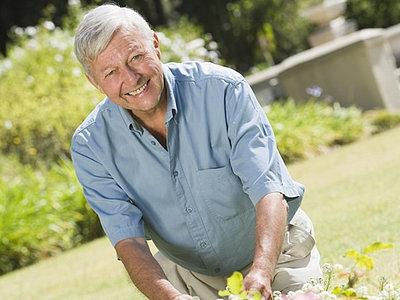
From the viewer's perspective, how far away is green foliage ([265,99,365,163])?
34.1 feet

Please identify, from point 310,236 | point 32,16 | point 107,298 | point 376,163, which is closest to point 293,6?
point 32,16

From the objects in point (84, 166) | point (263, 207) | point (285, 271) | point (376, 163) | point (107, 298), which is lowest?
point (376, 163)

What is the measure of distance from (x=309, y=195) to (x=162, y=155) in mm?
4695

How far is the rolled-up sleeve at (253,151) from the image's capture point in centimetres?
301

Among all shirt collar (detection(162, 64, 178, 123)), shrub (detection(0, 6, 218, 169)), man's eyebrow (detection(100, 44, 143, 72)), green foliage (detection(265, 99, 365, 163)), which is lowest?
green foliage (detection(265, 99, 365, 163))

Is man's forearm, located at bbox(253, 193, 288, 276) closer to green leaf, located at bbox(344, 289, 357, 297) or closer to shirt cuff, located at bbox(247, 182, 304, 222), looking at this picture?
shirt cuff, located at bbox(247, 182, 304, 222)

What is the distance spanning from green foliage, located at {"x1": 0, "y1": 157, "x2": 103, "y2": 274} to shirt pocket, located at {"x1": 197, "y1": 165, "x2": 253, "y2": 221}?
565cm

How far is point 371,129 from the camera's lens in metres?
11.1

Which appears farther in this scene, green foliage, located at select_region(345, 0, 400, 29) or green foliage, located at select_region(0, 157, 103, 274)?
green foliage, located at select_region(345, 0, 400, 29)

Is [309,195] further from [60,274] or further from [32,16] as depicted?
[32,16]

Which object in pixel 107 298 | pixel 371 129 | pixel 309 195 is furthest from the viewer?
pixel 371 129

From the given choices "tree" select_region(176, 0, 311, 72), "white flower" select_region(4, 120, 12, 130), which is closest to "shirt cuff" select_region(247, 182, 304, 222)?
"white flower" select_region(4, 120, 12, 130)

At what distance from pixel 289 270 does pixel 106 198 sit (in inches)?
29.3

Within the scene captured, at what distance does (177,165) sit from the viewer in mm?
3273
